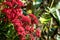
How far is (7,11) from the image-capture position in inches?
74.2

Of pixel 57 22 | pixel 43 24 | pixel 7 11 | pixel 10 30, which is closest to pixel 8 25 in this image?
pixel 10 30

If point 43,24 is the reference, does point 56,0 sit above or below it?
above

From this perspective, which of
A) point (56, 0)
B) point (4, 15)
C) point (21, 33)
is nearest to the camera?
point (21, 33)

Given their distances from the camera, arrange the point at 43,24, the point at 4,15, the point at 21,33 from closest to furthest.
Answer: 1. the point at 21,33
2. the point at 4,15
3. the point at 43,24

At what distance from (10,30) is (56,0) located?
0.98 m

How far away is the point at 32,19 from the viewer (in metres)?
2.02

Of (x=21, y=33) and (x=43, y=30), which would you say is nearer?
(x=21, y=33)

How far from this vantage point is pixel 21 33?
1.85m

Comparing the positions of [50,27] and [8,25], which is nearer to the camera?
[8,25]

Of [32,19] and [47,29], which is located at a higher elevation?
[32,19]

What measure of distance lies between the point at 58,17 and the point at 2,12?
0.90 meters

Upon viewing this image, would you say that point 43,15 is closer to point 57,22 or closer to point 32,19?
point 57,22

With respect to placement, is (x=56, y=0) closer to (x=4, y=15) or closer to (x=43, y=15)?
(x=43, y=15)

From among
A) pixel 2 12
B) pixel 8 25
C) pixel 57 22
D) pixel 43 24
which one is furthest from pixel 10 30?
pixel 57 22
